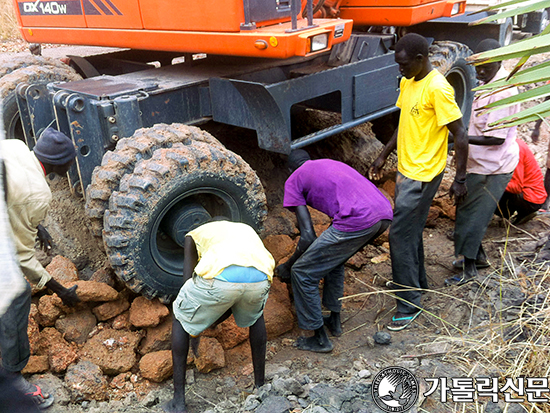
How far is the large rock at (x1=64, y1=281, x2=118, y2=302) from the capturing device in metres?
3.81

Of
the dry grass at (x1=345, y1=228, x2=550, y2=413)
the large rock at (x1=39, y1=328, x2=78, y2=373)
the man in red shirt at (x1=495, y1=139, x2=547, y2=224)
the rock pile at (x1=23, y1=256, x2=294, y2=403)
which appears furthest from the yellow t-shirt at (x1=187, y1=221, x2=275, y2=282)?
the man in red shirt at (x1=495, y1=139, x2=547, y2=224)

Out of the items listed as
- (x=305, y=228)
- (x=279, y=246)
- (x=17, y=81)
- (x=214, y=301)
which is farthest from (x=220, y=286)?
(x=17, y=81)

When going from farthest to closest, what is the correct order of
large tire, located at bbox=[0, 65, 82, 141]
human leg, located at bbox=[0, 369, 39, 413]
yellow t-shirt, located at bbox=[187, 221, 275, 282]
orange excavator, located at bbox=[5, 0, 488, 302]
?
1. large tire, located at bbox=[0, 65, 82, 141]
2. orange excavator, located at bbox=[5, 0, 488, 302]
3. yellow t-shirt, located at bbox=[187, 221, 275, 282]
4. human leg, located at bbox=[0, 369, 39, 413]

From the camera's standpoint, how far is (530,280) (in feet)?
13.1

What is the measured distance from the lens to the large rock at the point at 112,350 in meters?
3.69

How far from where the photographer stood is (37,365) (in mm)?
3582

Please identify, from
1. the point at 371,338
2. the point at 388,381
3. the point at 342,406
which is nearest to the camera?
the point at 342,406

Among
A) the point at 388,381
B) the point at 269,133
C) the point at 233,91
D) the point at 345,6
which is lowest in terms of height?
the point at 388,381

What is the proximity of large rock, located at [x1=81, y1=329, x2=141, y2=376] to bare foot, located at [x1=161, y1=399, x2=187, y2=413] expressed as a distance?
503 mm

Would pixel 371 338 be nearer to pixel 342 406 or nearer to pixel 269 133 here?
pixel 342 406

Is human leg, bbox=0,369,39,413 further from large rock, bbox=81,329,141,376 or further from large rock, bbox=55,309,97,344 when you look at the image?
large rock, bbox=55,309,97,344

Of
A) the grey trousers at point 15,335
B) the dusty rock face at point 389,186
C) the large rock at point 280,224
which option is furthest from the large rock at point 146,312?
the dusty rock face at point 389,186

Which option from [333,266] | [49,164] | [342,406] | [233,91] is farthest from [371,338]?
[49,164]

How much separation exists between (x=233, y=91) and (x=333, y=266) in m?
1.72
